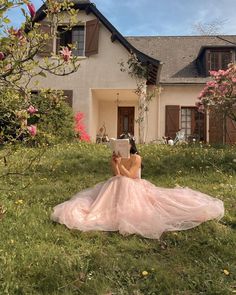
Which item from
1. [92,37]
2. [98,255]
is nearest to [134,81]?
[92,37]

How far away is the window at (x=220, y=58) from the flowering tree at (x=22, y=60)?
692 inches

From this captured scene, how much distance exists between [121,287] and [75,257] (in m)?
0.75

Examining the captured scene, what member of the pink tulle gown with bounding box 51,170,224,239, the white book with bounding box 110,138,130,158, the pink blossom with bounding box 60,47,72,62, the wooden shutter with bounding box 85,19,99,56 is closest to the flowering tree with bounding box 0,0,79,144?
the pink blossom with bounding box 60,47,72,62

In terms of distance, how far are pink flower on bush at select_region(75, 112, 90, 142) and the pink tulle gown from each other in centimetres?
896

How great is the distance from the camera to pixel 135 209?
5738 millimetres

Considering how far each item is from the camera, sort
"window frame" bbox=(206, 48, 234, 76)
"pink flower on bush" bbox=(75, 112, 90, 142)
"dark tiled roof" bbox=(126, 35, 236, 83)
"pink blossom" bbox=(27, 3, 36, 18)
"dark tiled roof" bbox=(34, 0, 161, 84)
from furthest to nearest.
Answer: "window frame" bbox=(206, 48, 234, 76) → "dark tiled roof" bbox=(126, 35, 236, 83) → "dark tiled roof" bbox=(34, 0, 161, 84) → "pink flower on bush" bbox=(75, 112, 90, 142) → "pink blossom" bbox=(27, 3, 36, 18)

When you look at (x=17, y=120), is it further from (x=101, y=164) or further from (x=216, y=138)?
(x=216, y=138)

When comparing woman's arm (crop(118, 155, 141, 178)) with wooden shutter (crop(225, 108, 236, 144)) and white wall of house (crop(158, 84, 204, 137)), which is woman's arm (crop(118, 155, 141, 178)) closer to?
white wall of house (crop(158, 84, 204, 137))

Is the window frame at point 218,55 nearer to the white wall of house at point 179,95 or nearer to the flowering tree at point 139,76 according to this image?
the white wall of house at point 179,95

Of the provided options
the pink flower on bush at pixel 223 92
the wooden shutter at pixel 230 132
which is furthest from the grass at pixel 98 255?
the wooden shutter at pixel 230 132

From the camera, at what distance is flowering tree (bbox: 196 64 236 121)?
12375 mm

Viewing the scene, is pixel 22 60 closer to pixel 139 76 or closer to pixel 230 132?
pixel 139 76

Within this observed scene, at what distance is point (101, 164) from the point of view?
386 inches

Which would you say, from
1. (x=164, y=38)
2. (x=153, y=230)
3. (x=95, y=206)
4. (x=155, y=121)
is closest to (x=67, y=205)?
(x=95, y=206)
